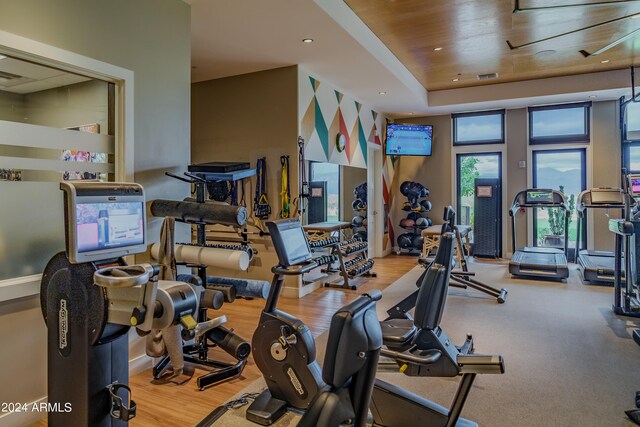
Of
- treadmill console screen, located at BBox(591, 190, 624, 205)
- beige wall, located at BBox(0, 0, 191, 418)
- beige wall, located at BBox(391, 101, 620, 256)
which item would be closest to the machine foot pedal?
beige wall, located at BBox(0, 0, 191, 418)

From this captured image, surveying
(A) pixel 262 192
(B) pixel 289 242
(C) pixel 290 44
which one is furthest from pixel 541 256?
(B) pixel 289 242

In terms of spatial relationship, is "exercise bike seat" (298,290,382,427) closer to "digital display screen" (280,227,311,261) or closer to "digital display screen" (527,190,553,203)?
"digital display screen" (280,227,311,261)

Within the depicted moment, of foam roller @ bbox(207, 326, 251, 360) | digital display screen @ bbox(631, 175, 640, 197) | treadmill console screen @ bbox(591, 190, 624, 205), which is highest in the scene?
digital display screen @ bbox(631, 175, 640, 197)

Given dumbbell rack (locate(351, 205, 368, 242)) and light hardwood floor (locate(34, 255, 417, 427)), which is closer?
light hardwood floor (locate(34, 255, 417, 427))

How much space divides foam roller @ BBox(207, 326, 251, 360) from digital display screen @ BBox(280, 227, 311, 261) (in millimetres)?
1100

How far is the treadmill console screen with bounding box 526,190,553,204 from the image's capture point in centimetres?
705

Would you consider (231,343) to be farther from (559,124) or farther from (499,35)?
(559,124)

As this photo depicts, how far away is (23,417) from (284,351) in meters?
1.65

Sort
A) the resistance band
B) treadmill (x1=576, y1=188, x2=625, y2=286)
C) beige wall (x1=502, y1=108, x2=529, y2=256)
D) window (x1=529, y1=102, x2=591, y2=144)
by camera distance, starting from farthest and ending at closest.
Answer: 1. beige wall (x1=502, y1=108, x2=529, y2=256)
2. window (x1=529, y1=102, x2=591, y2=144)
3. treadmill (x1=576, y1=188, x2=625, y2=286)
4. the resistance band

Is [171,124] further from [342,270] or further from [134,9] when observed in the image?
[342,270]

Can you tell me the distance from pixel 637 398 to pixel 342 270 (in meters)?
3.80

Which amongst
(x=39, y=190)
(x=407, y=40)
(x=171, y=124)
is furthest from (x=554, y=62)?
(x=39, y=190)

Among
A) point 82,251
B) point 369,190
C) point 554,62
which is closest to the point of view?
point 82,251

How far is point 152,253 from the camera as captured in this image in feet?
10.4
